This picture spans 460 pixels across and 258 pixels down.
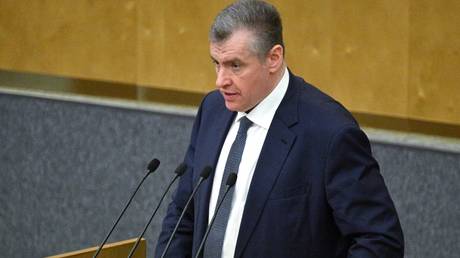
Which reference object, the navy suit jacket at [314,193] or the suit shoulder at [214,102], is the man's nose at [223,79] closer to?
the navy suit jacket at [314,193]

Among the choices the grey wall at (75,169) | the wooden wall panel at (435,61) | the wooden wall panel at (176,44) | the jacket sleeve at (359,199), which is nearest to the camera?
the jacket sleeve at (359,199)

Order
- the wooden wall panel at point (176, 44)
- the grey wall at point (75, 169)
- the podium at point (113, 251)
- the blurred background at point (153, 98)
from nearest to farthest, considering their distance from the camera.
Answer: the podium at point (113, 251)
the blurred background at point (153, 98)
the wooden wall panel at point (176, 44)
the grey wall at point (75, 169)

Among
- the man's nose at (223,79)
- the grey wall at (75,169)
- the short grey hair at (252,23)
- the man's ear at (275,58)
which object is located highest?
the short grey hair at (252,23)

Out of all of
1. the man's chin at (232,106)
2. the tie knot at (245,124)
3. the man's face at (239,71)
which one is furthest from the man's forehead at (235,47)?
the tie knot at (245,124)

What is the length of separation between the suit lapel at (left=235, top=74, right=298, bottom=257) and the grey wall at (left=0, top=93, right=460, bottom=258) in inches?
89.7

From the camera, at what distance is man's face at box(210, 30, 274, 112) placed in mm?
2787

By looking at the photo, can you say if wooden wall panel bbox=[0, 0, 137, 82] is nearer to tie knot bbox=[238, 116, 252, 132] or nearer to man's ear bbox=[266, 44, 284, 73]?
tie knot bbox=[238, 116, 252, 132]

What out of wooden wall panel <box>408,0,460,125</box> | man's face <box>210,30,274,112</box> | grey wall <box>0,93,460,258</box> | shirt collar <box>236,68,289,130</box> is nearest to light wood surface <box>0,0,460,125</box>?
wooden wall panel <box>408,0,460,125</box>

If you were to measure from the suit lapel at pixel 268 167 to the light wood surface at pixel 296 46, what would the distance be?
161 centimetres

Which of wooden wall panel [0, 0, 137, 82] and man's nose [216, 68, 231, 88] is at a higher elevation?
man's nose [216, 68, 231, 88]

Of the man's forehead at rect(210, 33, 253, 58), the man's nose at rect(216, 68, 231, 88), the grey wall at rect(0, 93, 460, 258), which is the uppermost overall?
the man's forehead at rect(210, 33, 253, 58)

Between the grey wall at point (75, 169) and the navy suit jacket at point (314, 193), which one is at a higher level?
the navy suit jacket at point (314, 193)

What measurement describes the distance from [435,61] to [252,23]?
176cm

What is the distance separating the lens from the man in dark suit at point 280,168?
9.03 ft
